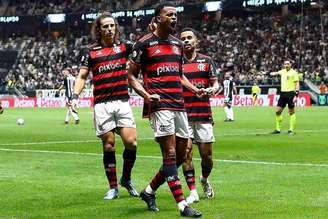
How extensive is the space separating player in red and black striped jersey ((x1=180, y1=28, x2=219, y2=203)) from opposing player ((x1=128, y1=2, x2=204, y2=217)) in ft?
3.77

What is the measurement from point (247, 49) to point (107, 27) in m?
53.4

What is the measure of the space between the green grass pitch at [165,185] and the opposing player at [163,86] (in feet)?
2.06

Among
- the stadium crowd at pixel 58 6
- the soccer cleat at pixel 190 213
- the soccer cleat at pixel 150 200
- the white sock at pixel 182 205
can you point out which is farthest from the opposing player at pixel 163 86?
the stadium crowd at pixel 58 6

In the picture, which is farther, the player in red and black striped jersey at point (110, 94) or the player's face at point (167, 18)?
the player in red and black striped jersey at point (110, 94)

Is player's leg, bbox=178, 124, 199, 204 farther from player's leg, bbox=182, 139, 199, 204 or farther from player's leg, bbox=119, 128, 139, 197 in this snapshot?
player's leg, bbox=119, 128, 139, 197

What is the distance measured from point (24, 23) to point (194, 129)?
229ft

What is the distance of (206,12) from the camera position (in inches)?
2635

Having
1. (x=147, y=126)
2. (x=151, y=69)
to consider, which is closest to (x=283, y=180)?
(x=151, y=69)

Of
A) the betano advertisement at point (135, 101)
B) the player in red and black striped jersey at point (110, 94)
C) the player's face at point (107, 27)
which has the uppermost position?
the player's face at point (107, 27)

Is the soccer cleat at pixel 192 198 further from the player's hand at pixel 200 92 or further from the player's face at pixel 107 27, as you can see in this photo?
the player's face at pixel 107 27

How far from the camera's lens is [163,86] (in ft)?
31.5

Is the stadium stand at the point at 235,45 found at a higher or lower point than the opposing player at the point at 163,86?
lower

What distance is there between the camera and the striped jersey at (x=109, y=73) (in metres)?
11.0

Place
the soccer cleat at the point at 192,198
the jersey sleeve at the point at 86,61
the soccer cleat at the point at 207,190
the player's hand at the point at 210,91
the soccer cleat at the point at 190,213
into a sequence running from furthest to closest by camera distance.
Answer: the jersey sleeve at the point at 86,61 → the soccer cleat at the point at 207,190 → the player's hand at the point at 210,91 → the soccer cleat at the point at 192,198 → the soccer cleat at the point at 190,213
